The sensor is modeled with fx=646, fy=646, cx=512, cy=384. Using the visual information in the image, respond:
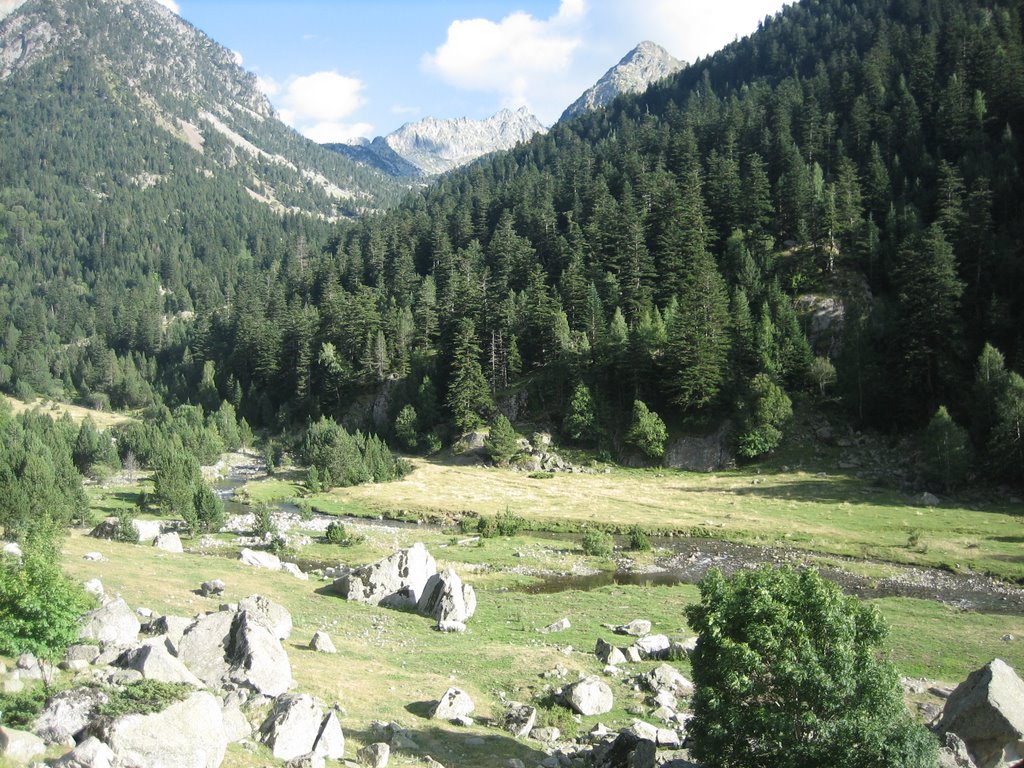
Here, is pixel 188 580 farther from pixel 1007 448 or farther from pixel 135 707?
pixel 1007 448

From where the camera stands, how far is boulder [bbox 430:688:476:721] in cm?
2053

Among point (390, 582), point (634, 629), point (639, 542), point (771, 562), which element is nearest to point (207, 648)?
point (390, 582)

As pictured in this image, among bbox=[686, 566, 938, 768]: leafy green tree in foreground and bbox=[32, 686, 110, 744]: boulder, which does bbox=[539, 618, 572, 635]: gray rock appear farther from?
bbox=[32, 686, 110, 744]: boulder

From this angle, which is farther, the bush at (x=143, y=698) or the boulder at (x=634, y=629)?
the boulder at (x=634, y=629)

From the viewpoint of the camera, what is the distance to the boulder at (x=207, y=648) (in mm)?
19766

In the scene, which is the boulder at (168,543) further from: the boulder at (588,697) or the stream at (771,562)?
the boulder at (588,697)

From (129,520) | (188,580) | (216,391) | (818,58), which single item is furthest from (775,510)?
(818,58)

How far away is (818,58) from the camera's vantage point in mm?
197250

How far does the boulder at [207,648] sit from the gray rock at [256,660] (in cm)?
25

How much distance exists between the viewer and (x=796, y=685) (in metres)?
15.1

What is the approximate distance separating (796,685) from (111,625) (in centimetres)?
2075

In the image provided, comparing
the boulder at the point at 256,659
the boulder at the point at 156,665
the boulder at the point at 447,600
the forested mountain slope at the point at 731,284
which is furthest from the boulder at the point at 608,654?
the forested mountain slope at the point at 731,284

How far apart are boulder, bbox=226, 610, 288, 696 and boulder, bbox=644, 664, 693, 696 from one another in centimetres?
1308

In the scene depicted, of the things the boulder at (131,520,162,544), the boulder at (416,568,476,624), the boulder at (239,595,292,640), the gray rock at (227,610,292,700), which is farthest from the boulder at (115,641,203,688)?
the boulder at (131,520,162,544)
